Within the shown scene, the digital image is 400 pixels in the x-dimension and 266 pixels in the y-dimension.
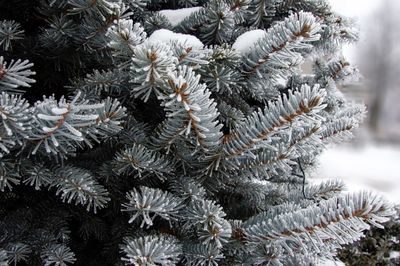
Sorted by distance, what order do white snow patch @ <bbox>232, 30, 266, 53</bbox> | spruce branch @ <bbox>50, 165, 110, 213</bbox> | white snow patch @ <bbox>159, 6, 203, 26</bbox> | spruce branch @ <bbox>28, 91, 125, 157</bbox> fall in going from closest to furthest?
spruce branch @ <bbox>28, 91, 125, 157</bbox> → spruce branch @ <bbox>50, 165, 110, 213</bbox> → white snow patch @ <bbox>232, 30, 266, 53</bbox> → white snow patch @ <bbox>159, 6, 203, 26</bbox>

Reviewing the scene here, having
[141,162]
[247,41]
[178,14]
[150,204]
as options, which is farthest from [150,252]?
[178,14]

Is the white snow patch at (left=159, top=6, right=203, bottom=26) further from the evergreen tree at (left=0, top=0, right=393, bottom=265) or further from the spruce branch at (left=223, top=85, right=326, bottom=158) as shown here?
the spruce branch at (left=223, top=85, right=326, bottom=158)

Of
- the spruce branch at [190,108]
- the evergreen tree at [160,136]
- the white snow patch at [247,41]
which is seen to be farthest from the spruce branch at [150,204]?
the white snow patch at [247,41]

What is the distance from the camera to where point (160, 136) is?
934 millimetres

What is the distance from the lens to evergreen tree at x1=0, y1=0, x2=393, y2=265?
2.57 ft

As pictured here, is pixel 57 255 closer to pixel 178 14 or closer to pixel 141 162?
pixel 141 162

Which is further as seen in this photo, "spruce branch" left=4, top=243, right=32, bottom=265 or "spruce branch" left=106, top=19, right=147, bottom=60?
"spruce branch" left=4, top=243, right=32, bottom=265

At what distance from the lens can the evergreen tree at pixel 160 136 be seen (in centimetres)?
78

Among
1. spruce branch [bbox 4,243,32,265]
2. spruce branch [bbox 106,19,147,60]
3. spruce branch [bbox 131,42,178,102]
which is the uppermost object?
spruce branch [bbox 106,19,147,60]

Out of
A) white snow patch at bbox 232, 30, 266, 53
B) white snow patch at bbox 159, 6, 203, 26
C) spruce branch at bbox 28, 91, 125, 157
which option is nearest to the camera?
spruce branch at bbox 28, 91, 125, 157

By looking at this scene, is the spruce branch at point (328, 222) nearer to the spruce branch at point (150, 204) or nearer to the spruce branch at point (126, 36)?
the spruce branch at point (150, 204)

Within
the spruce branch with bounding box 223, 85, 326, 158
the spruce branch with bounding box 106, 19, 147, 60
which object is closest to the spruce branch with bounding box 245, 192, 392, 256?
the spruce branch with bounding box 223, 85, 326, 158

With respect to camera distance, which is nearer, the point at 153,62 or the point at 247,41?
the point at 153,62

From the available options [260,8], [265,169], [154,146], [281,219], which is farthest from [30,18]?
[281,219]
